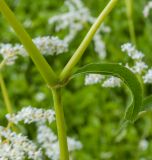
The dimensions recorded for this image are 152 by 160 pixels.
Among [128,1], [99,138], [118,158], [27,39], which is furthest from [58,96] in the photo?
[99,138]

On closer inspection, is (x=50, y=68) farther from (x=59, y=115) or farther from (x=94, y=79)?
(x=94, y=79)

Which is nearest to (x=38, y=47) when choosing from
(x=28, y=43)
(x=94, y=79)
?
(x=94, y=79)

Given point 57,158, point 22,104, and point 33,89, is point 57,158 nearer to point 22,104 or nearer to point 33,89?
point 22,104

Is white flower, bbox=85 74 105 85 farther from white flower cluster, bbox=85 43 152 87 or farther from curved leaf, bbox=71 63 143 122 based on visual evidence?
curved leaf, bbox=71 63 143 122

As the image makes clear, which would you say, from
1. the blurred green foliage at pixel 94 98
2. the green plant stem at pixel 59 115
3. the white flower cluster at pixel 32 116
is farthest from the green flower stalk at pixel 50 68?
the blurred green foliage at pixel 94 98

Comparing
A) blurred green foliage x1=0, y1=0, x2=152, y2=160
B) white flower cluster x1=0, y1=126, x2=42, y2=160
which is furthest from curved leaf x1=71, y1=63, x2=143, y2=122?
blurred green foliage x1=0, y1=0, x2=152, y2=160

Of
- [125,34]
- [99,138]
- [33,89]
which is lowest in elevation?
[99,138]

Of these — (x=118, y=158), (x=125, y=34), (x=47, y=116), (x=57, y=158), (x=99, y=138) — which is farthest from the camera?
(x=125, y=34)
